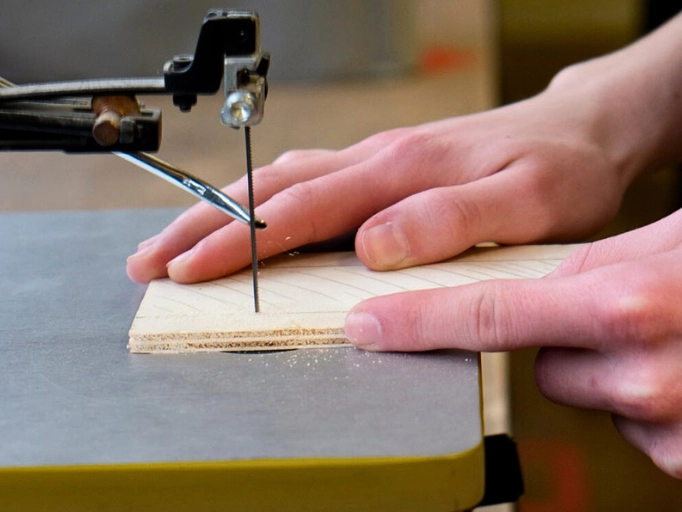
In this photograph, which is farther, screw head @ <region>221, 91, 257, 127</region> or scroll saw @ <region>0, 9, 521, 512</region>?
screw head @ <region>221, 91, 257, 127</region>

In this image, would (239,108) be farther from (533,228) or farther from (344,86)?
(344,86)

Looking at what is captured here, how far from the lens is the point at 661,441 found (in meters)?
0.79

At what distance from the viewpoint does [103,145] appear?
79cm

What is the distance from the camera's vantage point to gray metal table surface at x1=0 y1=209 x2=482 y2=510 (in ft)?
2.18

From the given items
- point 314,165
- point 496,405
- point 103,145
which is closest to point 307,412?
point 103,145

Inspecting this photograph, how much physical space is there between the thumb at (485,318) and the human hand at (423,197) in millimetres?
140

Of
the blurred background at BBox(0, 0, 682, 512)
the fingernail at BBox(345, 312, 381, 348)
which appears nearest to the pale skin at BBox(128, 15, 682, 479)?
the fingernail at BBox(345, 312, 381, 348)

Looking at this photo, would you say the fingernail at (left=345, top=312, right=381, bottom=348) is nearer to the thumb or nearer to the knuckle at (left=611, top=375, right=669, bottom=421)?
the thumb

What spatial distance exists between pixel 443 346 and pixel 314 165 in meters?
0.39

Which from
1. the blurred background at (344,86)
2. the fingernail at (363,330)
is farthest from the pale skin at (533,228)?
the blurred background at (344,86)

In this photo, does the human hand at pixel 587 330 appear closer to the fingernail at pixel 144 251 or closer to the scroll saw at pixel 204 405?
the scroll saw at pixel 204 405

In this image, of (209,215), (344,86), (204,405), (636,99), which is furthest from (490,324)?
(344,86)

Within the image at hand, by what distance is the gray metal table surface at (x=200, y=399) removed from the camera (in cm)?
67

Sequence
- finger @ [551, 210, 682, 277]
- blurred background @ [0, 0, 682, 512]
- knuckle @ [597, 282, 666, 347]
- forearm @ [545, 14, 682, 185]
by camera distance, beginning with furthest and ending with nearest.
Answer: blurred background @ [0, 0, 682, 512] < forearm @ [545, 14, 682, 185] < finger @ [551, 210, 682, 277] < knuckle @ [597, 282, 666, 347]
